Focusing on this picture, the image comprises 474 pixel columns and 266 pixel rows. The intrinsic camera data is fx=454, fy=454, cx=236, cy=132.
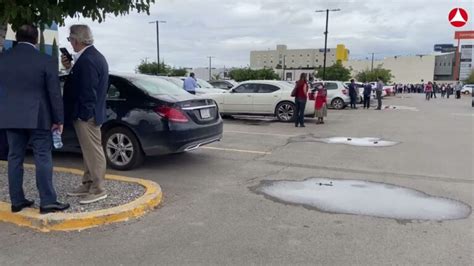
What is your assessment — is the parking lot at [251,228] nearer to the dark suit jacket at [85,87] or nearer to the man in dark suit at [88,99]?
the man in dark suit at [88,99]

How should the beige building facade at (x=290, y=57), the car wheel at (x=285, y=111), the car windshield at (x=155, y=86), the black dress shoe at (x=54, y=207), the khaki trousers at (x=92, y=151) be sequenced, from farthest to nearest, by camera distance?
1. the beige building facade at (x=290, y=57)
2. the car wheel at (x=285, y=111)
3. the car windshield at (x=155, y=86)
4. the khaki trousers at (x=92, y=151)
5. the black dress shoe at (x=54, y=207)

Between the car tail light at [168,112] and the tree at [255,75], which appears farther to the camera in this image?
the tree at [255,75]

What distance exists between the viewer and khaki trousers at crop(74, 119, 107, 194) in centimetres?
499

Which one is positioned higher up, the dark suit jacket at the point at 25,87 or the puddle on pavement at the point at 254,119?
the dark suit jacket at the point at 25,87

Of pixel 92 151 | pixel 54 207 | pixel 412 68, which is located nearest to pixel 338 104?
pixel 92 151

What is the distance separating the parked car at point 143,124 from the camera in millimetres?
6801

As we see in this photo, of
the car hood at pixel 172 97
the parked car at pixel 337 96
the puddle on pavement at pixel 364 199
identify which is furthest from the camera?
the parked car at pixel 337 96

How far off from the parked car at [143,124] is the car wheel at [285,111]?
8.26 metres

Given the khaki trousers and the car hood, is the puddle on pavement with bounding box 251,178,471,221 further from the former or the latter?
the khaki trousers

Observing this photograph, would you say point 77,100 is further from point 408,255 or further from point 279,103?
point 279,103

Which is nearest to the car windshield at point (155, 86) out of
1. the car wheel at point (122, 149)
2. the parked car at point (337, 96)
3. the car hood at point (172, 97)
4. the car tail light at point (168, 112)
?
the car hood at point (172, 97)

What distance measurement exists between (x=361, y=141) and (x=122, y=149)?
20.1 ft

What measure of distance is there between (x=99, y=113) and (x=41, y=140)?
2.44ft

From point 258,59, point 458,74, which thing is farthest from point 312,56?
point 458,74
